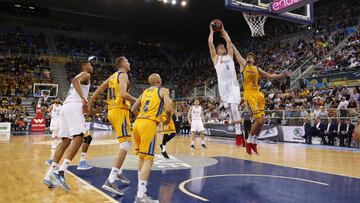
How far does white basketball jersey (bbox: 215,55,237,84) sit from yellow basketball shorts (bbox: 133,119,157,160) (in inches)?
105

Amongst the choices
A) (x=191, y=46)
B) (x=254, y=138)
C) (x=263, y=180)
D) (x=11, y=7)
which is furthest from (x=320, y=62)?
(x=11, y=7)

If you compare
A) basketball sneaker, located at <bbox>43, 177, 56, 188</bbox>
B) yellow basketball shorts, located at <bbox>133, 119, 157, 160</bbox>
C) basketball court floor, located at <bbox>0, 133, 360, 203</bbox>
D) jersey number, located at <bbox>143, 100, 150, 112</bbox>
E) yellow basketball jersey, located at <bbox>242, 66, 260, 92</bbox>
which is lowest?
basketball court floor, located at <bbox>0, 133, 360, 203</bbox>

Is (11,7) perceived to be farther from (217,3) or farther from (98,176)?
(98,176)

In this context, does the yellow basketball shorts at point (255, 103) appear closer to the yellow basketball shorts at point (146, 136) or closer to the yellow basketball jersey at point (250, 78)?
the yellow basketball jersey at point (250, 78)

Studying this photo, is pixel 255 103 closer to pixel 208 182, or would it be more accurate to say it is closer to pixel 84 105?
pixel 208 182

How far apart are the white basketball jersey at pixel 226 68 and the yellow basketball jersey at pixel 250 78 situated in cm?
52

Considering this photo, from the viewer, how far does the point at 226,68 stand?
6.64 meters

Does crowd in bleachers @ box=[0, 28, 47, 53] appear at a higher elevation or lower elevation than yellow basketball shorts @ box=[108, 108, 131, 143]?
higher

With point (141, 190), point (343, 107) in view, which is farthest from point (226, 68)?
point (343, 107)

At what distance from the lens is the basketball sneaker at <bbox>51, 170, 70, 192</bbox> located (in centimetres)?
493

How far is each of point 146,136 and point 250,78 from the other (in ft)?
11.6

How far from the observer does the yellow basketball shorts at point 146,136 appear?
4383 millimetres

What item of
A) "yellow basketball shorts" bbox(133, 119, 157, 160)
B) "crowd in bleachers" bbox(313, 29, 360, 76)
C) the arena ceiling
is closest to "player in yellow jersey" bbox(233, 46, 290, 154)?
"yellow basketball shorts" bbox(133, 119, 157, 160)

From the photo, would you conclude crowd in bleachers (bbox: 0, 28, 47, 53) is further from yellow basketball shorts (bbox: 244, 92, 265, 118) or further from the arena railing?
yellow basketball shorts (bbox: 244, 92, 265, 118)
